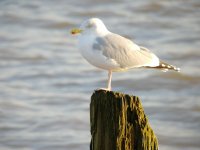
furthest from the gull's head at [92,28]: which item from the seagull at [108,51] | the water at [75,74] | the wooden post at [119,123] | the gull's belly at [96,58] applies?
the water at [75,74]

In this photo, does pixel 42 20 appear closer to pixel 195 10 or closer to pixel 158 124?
pixel 195 10

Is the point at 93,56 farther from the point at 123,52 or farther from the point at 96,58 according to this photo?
the point at 123,52

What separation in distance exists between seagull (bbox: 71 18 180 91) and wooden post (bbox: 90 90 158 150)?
3.01 ft

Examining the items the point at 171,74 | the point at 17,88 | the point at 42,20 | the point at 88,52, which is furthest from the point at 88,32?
the point at 42,20

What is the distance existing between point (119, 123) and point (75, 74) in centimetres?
575

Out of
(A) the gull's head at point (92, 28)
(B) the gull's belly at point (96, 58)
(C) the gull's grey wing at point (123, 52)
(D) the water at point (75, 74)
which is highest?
(D) the water at point (75, 74)

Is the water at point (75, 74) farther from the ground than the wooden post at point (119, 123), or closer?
farther from the ground

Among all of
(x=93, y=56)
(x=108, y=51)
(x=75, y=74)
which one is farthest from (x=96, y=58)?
(x=75, y=74)

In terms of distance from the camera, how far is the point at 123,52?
5281mm

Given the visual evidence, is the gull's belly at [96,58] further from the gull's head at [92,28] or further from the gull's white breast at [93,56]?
the gull's head at [92,28]

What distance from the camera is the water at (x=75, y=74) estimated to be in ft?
26.7

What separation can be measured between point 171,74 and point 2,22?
3.60 m

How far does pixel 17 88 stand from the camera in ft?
30.7

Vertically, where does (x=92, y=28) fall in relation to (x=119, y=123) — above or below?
above
